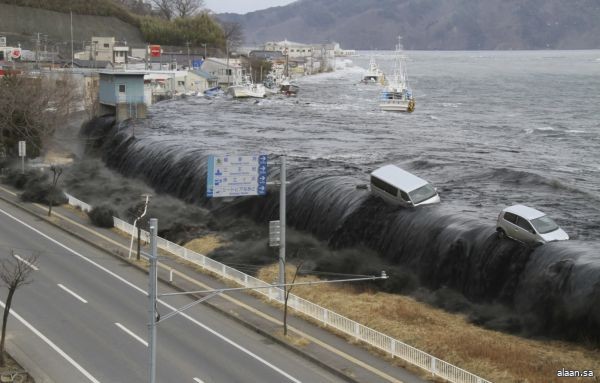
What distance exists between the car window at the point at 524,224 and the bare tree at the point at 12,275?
63.9ft

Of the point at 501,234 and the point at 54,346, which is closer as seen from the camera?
the point at 54,346

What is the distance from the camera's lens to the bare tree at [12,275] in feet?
85.7

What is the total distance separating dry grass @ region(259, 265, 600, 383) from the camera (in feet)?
85.2

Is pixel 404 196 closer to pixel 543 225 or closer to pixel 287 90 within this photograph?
pixel 543 225

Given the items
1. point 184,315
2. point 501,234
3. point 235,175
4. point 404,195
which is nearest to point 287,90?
point 404,195

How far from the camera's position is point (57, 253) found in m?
40.2

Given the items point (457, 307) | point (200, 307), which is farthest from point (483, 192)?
point (200, 307)

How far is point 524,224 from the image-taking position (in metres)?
35.4

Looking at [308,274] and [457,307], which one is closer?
[457,307]

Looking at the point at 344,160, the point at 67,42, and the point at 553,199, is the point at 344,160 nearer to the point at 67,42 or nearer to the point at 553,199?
the point at 553,199

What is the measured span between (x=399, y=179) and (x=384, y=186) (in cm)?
86

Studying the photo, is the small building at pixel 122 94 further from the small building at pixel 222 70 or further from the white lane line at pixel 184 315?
the small building at pixel 222 70

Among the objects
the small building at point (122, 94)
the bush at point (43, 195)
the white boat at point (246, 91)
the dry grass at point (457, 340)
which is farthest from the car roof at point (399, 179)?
the white boat at point (246, 91)

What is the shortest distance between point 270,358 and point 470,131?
6351 centimetres
